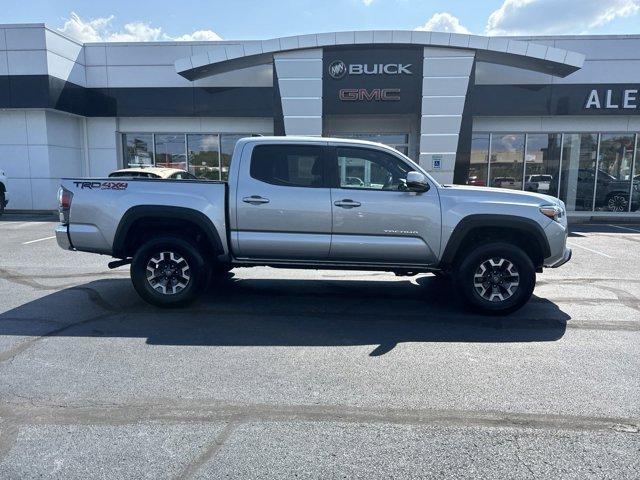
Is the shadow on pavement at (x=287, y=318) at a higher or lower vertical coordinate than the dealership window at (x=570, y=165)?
lower

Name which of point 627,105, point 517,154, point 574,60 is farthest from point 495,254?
point 627,105

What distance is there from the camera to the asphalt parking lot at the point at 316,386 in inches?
108

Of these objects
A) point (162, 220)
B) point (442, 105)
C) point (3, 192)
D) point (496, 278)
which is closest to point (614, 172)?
point (442, 105)

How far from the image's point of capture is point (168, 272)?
5.62 metres

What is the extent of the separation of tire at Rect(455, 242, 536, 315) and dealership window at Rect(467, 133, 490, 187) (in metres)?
11.8

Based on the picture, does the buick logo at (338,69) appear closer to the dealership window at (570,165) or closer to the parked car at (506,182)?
the dealership window at (570,165)

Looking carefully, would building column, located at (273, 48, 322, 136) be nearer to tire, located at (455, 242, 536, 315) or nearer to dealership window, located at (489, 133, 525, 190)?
dealership window, located at (489, 133, 525, 190)

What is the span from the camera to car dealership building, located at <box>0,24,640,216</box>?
14797mm

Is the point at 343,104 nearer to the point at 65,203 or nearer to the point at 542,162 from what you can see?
the point at 542,162

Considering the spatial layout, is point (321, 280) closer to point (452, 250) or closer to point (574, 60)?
point (452, 250)

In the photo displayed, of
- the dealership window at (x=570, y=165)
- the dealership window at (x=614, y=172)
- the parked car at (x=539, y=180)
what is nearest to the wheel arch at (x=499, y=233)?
the dealership window at (x=570, y=165)

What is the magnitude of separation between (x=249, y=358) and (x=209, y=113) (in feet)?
46.1

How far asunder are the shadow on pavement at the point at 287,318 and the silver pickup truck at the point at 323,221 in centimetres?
38

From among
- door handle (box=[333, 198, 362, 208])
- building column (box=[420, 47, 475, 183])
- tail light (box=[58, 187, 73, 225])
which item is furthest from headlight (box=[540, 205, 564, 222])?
building column (box=[420, 47, 475, 183])
